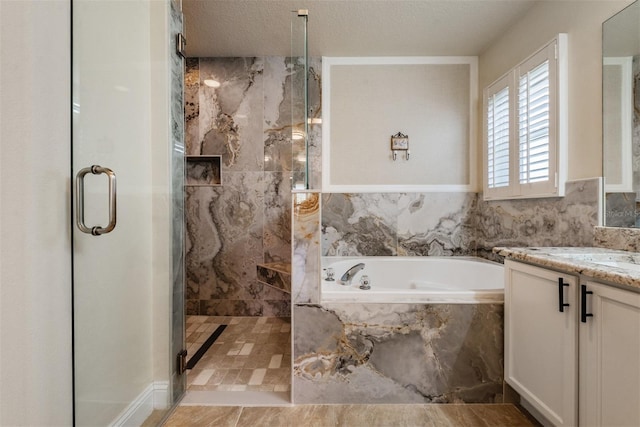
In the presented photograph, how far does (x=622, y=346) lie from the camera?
0.97m

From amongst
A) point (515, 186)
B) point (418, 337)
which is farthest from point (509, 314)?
point (515, 186)

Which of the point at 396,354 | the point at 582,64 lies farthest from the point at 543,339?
the point at 582,64

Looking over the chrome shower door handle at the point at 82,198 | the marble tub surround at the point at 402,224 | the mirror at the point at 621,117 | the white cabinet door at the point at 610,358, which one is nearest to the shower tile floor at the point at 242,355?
the marble tub surround at the point at 402,224

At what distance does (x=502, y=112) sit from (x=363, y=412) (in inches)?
93.6

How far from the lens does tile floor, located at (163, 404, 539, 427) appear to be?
60.5 inches

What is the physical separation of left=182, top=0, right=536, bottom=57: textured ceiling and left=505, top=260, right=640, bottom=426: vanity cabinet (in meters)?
1.88

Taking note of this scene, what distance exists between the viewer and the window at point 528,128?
192cm

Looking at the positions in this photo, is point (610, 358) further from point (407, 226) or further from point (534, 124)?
point (407, 226)

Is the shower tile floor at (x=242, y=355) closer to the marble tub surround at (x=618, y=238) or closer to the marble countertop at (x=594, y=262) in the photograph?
the marble countertop at (x=594, y=262)

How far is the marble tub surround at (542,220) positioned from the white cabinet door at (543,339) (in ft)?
2.01

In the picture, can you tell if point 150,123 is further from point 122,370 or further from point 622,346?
point 622,346

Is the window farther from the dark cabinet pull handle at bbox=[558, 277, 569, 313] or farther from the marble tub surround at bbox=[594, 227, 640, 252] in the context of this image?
the dark cabinet pull handle at bbox=[558, 277, 569, 313]

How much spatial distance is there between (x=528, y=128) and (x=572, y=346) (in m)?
1.56

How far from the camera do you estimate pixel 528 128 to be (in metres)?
2.17
